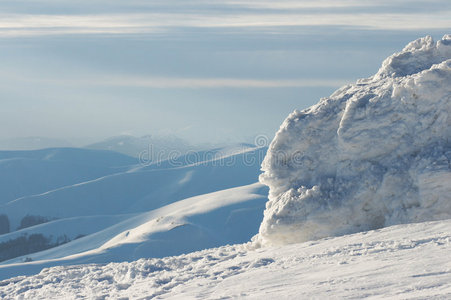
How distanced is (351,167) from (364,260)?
2.70 metres

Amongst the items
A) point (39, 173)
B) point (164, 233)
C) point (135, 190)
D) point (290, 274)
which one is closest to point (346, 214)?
point (290, 274)

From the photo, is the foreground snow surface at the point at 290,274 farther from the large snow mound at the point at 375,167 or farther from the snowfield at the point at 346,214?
the large snow mound at the point at 375,167

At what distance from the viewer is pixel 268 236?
1048 cm

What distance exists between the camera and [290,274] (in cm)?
786

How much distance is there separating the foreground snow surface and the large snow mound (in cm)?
46

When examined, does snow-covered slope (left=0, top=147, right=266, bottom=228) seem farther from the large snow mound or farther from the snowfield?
the large snow mound

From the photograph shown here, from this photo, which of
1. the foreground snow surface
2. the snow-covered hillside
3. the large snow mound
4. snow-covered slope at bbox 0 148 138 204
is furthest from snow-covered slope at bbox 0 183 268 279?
snow-covered slope at bbox 0 148 138 204

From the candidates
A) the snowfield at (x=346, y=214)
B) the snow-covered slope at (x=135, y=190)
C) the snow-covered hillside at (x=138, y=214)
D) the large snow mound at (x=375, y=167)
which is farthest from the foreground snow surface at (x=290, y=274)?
the snow-covered slope at (x=135, y=190)

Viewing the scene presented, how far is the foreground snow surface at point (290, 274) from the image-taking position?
6762 millimetres

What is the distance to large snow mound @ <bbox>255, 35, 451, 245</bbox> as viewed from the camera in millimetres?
9625

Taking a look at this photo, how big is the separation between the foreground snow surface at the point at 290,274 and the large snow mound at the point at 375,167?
46 centimetres

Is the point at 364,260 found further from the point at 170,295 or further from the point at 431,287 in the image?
the point at 170,295

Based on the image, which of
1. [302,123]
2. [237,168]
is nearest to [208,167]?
[237,168]

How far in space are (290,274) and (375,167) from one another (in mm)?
3057
